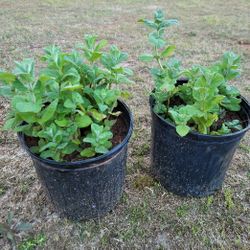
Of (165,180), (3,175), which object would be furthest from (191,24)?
(3,175)

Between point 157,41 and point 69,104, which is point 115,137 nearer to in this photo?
point 69,104

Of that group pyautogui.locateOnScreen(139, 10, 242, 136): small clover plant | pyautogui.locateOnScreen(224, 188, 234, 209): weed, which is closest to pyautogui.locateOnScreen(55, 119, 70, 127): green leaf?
pyautogui.locateOnScreen(139, 10, 242, 136): small clover plant

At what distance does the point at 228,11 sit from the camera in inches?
225

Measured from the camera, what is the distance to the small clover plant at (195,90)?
1491mm

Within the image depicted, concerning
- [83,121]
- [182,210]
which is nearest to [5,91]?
[83,121]

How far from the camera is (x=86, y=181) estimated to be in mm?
1484

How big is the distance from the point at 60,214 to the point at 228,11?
18.1 feet

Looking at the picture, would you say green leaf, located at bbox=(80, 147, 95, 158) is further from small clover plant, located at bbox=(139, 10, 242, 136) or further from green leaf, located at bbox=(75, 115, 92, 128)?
small clover plant, located at bbox=(139, 10, 242, 136)

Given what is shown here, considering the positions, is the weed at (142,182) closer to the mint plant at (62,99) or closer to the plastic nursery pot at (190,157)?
the plastic nursery pot at (190,157)

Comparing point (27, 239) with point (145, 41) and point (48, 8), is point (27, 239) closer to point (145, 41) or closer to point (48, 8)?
point (145, 41)

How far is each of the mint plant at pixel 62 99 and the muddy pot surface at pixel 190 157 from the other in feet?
1.33

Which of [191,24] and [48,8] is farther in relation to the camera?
[48,8]

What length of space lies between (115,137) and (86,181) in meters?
0.32

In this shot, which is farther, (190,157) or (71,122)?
(190,157)
